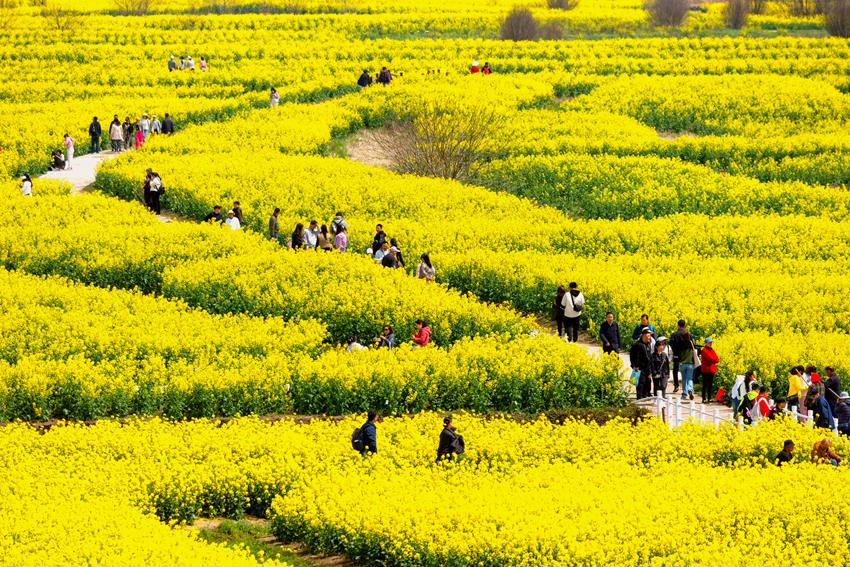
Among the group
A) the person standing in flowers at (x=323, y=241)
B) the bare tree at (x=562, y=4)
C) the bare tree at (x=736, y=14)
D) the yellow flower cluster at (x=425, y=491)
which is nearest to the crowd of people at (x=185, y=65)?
the person standing in flowers at (x=323, y=241)

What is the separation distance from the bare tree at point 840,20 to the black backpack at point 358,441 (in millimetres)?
71354

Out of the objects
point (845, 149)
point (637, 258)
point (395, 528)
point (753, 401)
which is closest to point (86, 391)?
point (395, 528)

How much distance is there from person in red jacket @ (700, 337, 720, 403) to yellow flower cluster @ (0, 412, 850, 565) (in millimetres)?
2643

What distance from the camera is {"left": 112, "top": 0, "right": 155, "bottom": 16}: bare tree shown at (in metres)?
102

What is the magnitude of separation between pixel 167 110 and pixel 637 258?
3017cm

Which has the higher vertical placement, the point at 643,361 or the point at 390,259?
the point at 390,259

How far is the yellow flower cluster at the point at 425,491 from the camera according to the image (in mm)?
21766

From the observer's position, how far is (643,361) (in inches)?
1196

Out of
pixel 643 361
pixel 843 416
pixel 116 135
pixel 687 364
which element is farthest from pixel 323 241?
pixel 116 135

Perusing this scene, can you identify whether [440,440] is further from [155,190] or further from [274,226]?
[155,190]

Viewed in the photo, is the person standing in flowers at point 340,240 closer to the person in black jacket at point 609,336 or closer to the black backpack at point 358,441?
the person in black jacket at point 609,336

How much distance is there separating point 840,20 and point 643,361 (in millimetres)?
65658

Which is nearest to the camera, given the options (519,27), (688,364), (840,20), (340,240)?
(688,364)

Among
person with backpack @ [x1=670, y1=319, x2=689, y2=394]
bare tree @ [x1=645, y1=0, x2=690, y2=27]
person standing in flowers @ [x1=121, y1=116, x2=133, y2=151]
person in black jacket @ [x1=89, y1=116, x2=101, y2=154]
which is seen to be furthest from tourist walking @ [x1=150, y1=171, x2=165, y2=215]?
bare tree @ [x1=645, y1=0, x2=690, y2=27]
